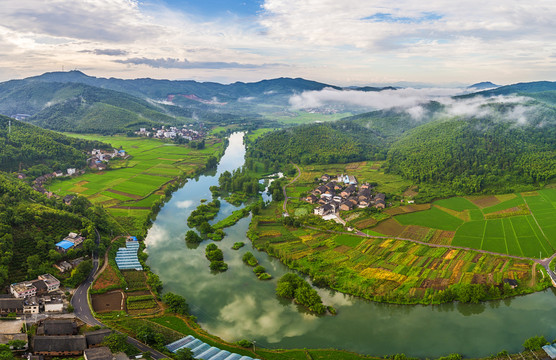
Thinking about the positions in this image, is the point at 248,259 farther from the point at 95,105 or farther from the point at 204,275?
the point at 95,105

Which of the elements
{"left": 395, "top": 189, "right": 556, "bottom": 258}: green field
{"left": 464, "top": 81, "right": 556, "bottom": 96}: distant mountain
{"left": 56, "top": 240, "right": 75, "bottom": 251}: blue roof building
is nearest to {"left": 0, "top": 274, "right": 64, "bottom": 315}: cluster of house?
{"left": 56, "top": 240, "right": 75, "bottom": 251}: blue roof building

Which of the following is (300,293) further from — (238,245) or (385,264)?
(238,245)

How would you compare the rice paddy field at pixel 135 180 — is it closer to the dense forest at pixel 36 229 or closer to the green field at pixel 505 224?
the dense forest at pixel 36 229

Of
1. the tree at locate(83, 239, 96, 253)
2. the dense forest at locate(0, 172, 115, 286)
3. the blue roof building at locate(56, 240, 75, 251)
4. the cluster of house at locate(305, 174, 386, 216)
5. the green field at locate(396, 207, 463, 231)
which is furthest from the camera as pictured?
the cluster of house at locate(305, 174, 386, 216)

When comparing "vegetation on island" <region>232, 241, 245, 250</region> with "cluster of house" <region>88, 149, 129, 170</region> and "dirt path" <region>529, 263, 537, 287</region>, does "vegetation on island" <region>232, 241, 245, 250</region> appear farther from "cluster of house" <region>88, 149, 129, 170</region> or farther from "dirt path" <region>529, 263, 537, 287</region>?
"cluster of house" <region>88, 149, 129, 170</region>

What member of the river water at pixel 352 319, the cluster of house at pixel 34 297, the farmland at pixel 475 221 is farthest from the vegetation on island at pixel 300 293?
the cluster of house at pixel 34 297

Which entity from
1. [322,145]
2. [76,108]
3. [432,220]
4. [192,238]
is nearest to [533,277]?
[432,220]

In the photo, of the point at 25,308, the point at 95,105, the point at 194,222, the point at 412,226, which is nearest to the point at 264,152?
the point at 194,222
